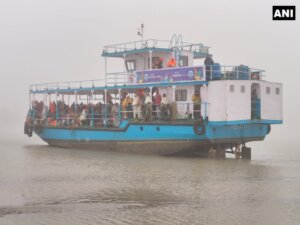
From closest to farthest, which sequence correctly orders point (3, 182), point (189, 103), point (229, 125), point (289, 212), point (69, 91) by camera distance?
point (289, 212), point (3, 182), point (229, 125), point (189, 103), point (69, 91)

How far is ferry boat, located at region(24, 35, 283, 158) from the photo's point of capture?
758 inches

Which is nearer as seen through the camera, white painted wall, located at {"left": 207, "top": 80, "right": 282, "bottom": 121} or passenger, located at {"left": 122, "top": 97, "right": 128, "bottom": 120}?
white painted wall, located at {"left": 207, "top": 80, "right": 282, "bottom": 121}

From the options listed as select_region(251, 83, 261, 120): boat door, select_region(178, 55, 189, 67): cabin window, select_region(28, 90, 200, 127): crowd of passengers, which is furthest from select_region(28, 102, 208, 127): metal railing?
select_region(178, 55, 189, 67): cabin window

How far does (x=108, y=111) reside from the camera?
24062 millimetres

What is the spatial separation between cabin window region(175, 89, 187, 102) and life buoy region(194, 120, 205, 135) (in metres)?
2.18

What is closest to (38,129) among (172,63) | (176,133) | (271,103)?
(172,63)

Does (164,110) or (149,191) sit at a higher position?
(164,110)

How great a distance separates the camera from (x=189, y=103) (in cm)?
2066

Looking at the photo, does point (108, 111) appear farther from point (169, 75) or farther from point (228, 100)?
point (228, 100)

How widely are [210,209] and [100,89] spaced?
15.1 metres

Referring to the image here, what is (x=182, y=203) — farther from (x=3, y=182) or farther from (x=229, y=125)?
(x=229, y=125)

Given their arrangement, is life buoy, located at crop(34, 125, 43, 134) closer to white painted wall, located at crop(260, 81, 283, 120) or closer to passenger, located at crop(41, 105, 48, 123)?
passenger, located at crop(41, 105, 48, 123)

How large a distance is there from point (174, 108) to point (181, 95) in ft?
3.14

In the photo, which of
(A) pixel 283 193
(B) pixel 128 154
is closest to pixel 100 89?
(B) pixel 128 154
